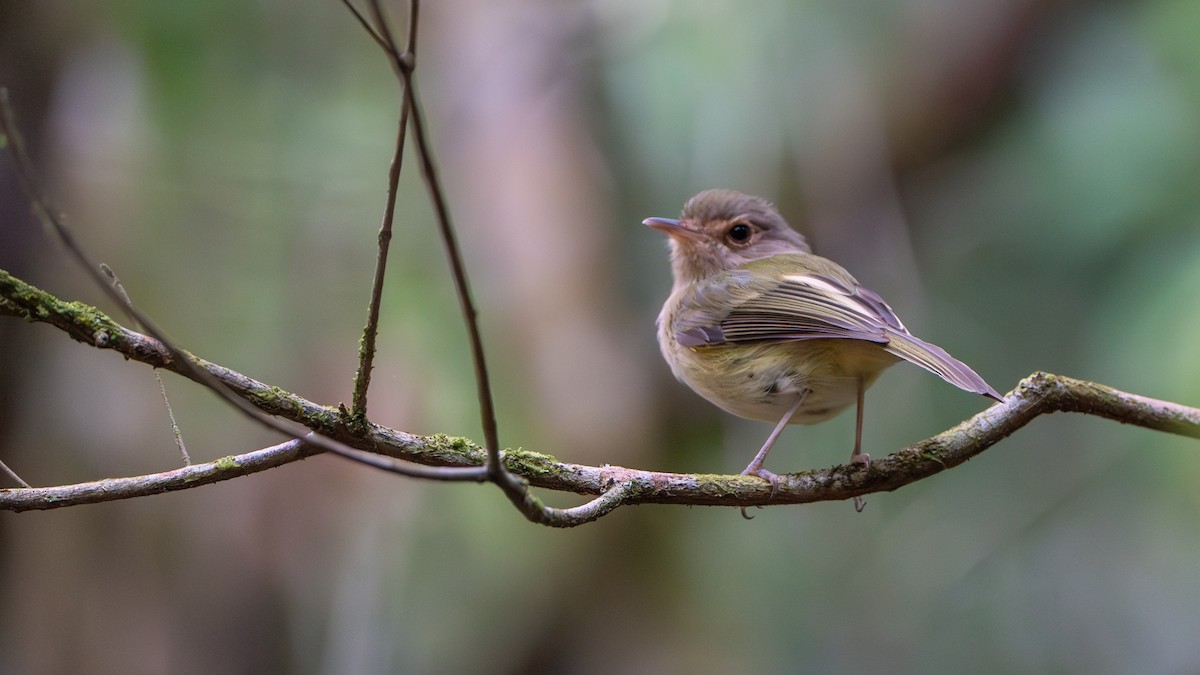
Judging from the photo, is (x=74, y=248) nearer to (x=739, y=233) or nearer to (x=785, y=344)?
(x=785, y=344)

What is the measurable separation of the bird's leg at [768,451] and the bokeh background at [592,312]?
2.28 meters

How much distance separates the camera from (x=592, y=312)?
6.25 metres

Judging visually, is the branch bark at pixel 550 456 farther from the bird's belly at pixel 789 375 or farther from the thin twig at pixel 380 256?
the bird's belly at pixel 789 375

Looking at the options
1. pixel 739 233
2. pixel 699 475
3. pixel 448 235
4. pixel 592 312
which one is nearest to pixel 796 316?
pixel 699 475

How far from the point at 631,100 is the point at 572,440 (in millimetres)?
2205

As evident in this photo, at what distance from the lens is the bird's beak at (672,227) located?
424cm

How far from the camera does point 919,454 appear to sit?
8.66 ft

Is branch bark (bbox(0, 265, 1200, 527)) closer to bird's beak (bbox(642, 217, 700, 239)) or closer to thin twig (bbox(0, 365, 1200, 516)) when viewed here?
thin twig (bbox(0, 365, 1200, 516))

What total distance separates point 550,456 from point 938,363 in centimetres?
111

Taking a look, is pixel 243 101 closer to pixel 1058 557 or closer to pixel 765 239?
pixel 765 239

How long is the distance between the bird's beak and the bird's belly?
87cm

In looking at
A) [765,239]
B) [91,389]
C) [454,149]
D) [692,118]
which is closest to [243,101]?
[454,149]

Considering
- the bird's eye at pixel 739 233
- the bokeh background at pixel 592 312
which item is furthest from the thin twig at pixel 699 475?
the bokeh background at pixel 592 312

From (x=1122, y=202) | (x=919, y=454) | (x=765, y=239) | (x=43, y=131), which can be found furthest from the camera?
(x=1122, y=202)
